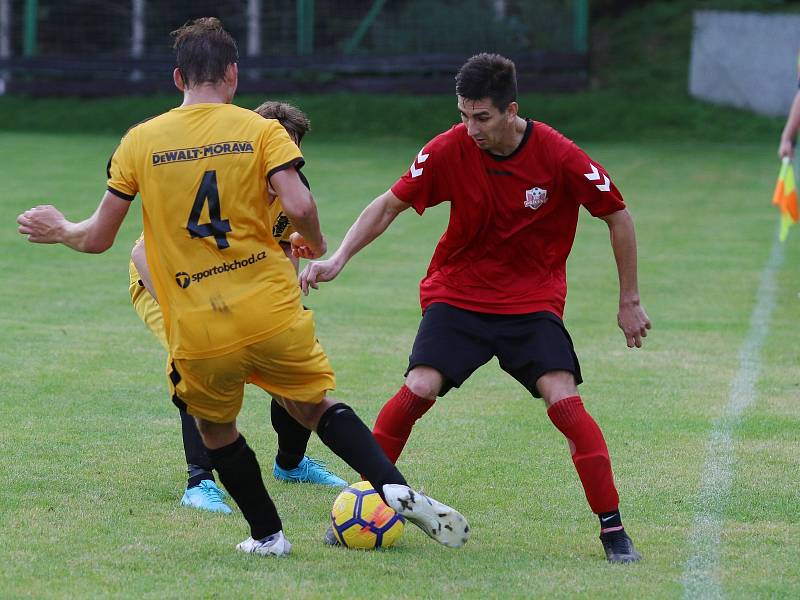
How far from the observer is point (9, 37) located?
30.0 meters

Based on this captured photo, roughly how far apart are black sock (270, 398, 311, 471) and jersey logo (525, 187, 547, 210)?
1696 millimetres

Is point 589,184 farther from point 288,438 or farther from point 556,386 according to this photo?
point 288,438

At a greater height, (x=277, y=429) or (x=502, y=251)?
(x=502, y=251)

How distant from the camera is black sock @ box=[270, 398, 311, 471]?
627 cm

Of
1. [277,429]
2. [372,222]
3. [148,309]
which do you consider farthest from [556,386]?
[148,309]

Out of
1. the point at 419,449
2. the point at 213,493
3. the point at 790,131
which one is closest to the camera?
the point at 213,493

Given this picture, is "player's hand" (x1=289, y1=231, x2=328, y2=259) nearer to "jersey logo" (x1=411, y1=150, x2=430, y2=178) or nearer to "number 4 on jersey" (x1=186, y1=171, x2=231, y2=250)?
"number 4 on jersey" (x1=186, y1=171, x2=231, y2=250)

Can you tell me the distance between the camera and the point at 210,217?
4.67 metres

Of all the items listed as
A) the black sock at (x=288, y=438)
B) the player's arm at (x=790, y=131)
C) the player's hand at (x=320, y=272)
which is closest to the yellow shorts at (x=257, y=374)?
the player's hand at (x=320, y=272)

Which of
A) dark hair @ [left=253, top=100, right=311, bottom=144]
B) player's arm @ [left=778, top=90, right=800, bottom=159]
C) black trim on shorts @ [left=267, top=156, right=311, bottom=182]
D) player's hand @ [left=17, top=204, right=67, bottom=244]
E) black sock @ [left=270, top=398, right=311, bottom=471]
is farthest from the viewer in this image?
player's arm @ [left=778, top=90, right=800, bottom=159]

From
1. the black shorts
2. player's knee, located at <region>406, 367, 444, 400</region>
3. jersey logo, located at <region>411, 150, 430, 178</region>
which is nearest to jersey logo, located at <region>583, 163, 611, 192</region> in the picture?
the black shorts

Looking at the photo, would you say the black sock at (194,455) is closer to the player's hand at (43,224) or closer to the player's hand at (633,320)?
the player's hand at (43,224)

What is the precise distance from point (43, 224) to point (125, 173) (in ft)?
1.22

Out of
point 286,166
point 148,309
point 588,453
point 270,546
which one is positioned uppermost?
point 286,166
